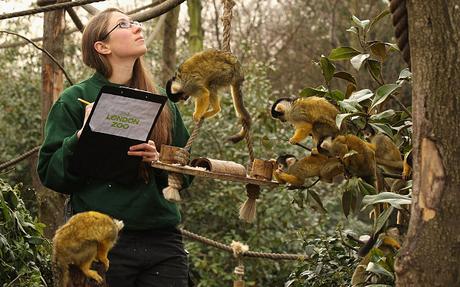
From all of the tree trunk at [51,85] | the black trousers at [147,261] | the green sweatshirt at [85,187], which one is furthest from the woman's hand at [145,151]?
the tree trunk at [51,85]

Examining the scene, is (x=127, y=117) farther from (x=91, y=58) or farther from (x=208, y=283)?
(x=208, y=283)

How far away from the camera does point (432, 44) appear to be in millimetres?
1748

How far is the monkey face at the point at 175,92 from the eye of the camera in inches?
94.2

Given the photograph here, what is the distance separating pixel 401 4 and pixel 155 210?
3.23 feet

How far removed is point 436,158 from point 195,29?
6.71 m

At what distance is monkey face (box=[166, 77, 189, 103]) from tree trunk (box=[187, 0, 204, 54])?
18.8 ft

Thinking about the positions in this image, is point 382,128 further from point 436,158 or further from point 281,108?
point 436,158

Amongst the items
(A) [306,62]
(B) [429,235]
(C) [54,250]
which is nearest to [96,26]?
(C) [54,250]

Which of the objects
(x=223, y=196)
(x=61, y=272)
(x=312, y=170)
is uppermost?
(x=312, y=170)

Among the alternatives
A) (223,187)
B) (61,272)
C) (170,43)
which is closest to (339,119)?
(61,272)

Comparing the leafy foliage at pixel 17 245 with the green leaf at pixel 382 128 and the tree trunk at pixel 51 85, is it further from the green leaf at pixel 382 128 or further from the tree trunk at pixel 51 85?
the green leaf at pixel 382 128

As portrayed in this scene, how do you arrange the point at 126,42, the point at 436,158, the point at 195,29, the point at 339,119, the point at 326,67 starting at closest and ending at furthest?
the point at 436,158 → the point at 339,119 → the point at 126,42 → the point at 326,67 → the point at 195,29

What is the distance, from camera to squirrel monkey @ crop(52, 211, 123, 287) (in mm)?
2137

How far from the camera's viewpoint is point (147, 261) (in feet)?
8.00
